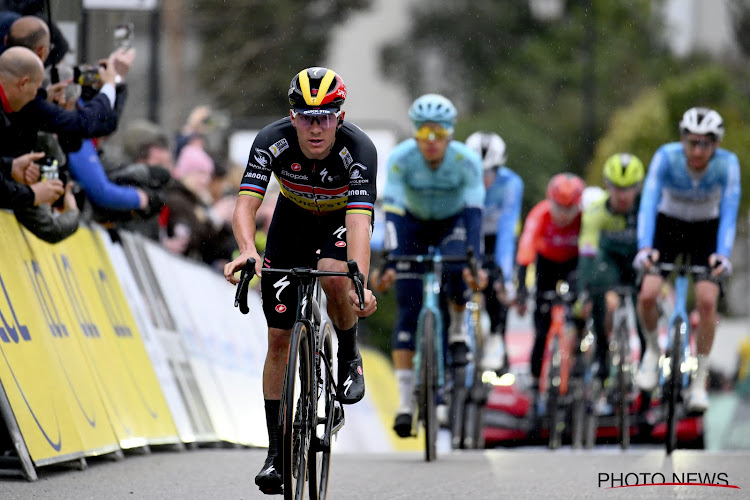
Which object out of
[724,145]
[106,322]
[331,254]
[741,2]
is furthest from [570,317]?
[741,2]

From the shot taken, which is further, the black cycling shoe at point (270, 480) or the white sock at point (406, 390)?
the white sock at point (406, 390)

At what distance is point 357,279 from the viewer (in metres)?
7.07

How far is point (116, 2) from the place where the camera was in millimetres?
13922

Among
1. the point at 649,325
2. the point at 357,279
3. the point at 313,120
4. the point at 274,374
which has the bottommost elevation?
the point at 649,325

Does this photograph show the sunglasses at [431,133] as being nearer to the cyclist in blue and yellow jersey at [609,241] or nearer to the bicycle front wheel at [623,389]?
the cyclist in blue and yellow jersey at [609,241]

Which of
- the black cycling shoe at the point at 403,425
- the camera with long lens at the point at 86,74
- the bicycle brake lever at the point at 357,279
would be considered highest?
the camera with long lens at the point at 86,74

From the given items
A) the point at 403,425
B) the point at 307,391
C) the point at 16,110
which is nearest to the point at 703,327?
the point at 403,425

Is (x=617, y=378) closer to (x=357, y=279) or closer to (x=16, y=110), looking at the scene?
(x=16, y=110)

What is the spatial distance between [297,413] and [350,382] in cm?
91

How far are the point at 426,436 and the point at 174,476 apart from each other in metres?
2.30

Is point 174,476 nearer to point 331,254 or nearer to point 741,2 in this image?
point 331,254

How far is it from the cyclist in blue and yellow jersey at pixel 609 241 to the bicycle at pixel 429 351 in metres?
3.62

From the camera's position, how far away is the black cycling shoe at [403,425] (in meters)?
11.1

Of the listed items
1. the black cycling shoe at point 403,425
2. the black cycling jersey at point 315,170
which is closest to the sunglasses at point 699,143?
the black cycling shoe at point 403,425
